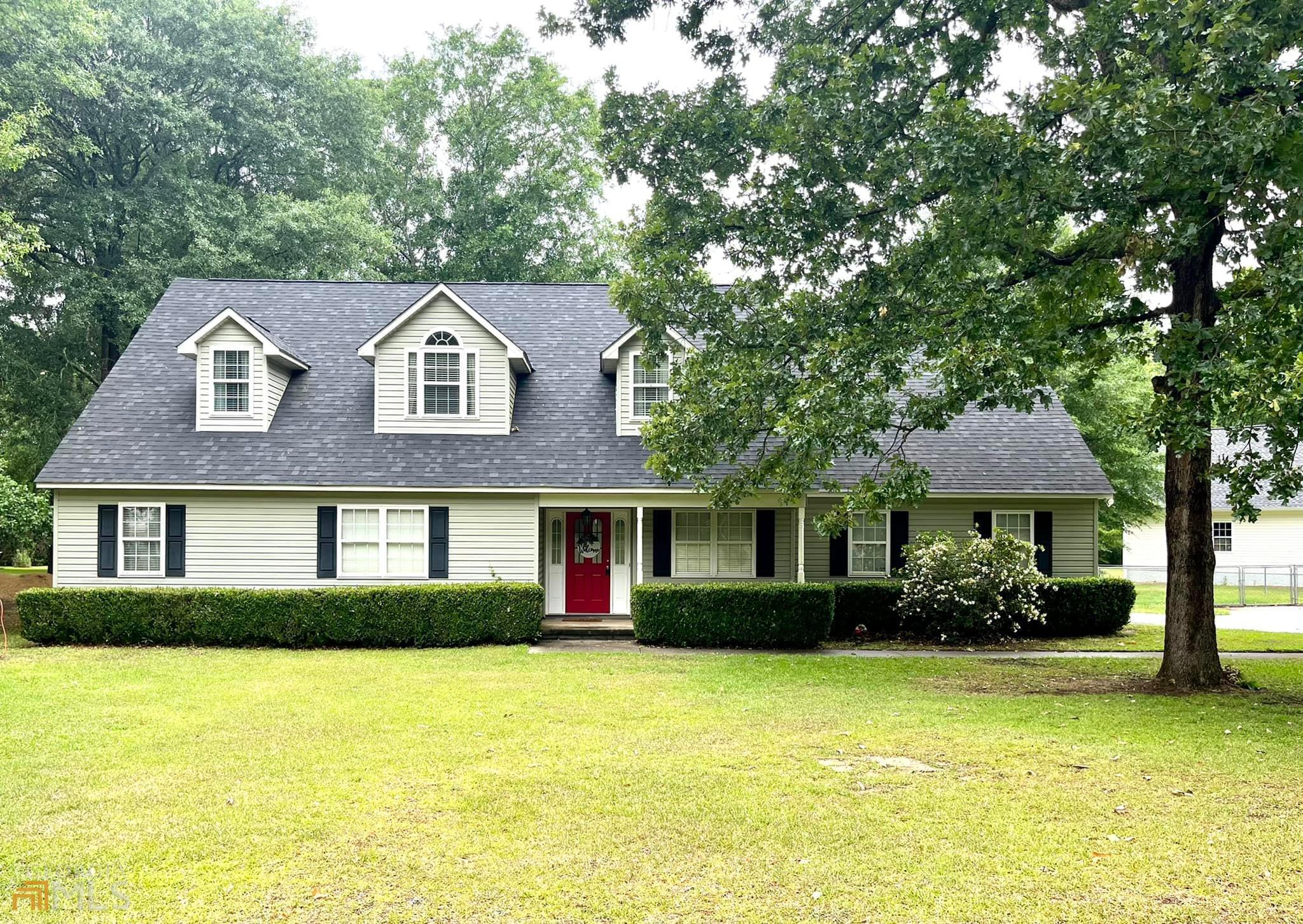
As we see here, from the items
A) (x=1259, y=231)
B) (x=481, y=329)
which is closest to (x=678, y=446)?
(x=481, y=329)

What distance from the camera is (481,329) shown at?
18891 mm

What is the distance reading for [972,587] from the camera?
16.8 m

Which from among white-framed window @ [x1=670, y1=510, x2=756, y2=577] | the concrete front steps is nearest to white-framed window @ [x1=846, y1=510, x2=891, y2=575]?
white-framed window @ [x1=670, y1=510, x2=756, y2=577]

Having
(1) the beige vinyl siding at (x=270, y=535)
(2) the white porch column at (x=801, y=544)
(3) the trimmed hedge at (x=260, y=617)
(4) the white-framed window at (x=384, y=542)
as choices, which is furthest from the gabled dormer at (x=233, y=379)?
(2) the white porch column at (x=801, y=544)

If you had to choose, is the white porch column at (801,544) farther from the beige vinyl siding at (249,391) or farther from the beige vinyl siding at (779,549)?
the beige vinyl siding at (249,391)

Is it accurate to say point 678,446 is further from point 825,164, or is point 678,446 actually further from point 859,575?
point 859,575

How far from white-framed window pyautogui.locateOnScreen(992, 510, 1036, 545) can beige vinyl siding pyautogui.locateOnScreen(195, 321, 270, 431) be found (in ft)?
48.5

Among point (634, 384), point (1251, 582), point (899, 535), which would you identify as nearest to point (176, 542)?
point (634, 384)

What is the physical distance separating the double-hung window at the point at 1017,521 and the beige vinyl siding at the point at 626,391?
724 cm

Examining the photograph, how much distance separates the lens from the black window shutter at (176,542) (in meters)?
17.8

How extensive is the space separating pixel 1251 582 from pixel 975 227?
2762cm

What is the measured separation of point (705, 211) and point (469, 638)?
8258 millimetres

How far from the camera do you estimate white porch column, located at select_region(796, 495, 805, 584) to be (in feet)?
58.4

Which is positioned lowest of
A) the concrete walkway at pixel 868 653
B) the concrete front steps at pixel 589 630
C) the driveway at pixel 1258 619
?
the driveway at pixel 1258 619
